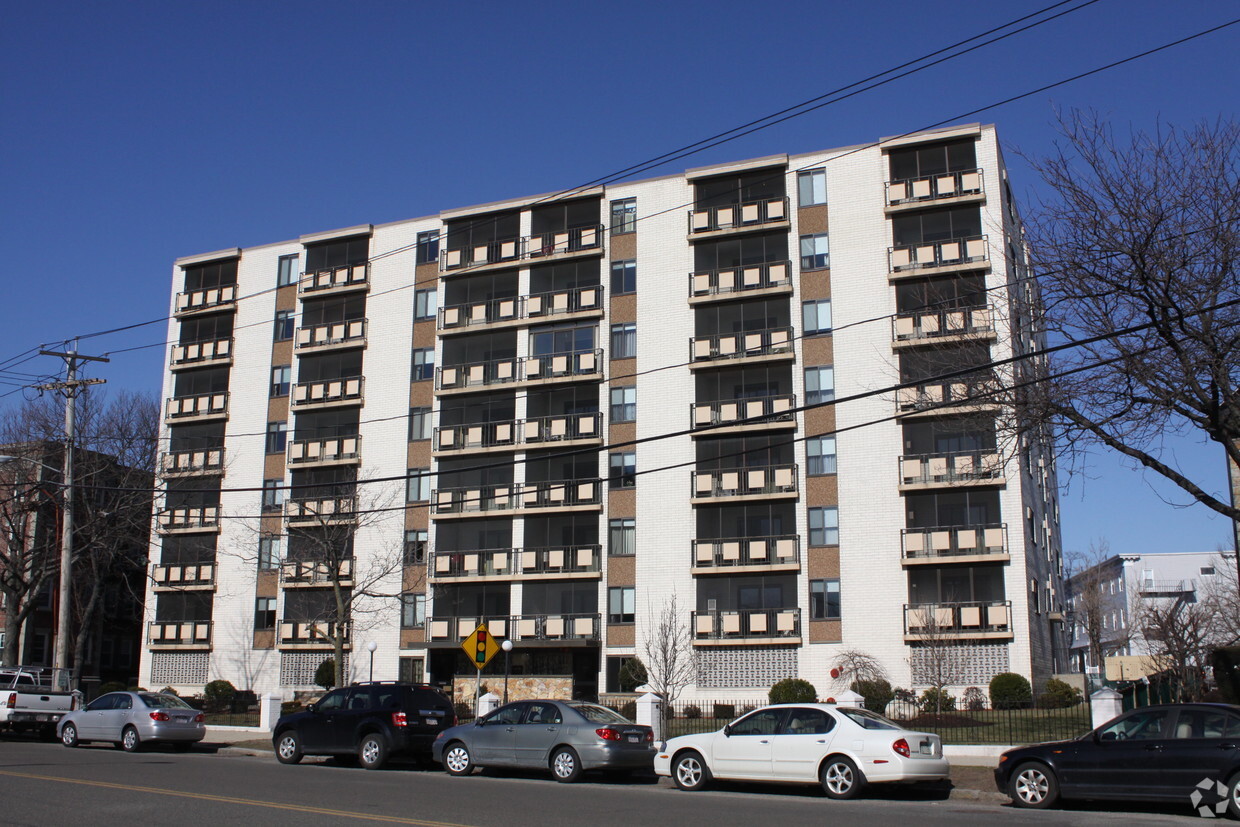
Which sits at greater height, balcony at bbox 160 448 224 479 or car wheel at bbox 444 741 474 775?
balcony at bbox 160 448 224 479

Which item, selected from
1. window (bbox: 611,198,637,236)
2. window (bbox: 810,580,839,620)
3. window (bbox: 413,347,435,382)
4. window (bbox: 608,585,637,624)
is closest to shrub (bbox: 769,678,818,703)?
window (bbox: 810,580,839,620)

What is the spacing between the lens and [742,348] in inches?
1745

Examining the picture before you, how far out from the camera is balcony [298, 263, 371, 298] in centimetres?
5194

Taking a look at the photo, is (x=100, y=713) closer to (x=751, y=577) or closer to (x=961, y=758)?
(x=961, y=758)

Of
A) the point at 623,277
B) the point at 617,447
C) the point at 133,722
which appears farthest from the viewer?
the point at 623,277

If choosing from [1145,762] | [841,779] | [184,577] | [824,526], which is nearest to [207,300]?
[184,577]

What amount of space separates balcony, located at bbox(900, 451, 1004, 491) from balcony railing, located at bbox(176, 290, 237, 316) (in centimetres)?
3262

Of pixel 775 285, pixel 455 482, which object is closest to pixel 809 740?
pixel 775 285

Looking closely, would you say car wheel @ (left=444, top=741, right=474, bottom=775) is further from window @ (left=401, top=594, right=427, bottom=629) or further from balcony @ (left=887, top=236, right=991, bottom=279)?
balcony @ (left=887, top=236, right=991, bottom=279)

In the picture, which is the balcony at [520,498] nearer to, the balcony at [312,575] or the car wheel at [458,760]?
the balcony at [312,575]

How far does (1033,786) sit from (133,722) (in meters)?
20.3

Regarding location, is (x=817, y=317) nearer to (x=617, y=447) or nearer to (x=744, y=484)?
(x=744, y=484)

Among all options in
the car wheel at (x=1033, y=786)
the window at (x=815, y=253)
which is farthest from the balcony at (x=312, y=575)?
the car wheel at (x=1033, y=786)

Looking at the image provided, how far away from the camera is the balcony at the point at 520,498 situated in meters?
45.9
